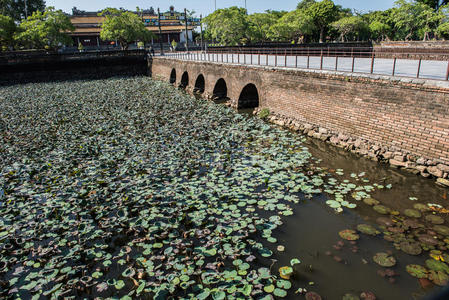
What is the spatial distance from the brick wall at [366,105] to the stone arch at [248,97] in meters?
0.92

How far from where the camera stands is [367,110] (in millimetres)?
10594

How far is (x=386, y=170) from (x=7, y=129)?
1671 cm

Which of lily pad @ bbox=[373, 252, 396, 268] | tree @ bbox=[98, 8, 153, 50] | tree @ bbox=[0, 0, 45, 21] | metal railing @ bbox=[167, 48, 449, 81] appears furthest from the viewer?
tree @ bbox=[0, 0, 45, 21]

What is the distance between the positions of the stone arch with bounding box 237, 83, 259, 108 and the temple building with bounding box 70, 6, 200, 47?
4242 centimetres

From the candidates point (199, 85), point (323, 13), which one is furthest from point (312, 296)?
point (323, 13)

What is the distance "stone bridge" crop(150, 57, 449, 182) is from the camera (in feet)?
28.3

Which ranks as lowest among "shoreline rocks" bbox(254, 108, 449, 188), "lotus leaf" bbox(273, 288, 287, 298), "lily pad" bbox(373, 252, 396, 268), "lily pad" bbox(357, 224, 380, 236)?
"lily pad" bbox(373, 252, 396, 268)

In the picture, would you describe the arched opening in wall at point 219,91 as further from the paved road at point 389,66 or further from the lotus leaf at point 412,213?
the lotus leaf at point 412,213

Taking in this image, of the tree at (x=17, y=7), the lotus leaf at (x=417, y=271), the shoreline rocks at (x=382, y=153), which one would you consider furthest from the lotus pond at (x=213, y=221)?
the tree at (x=17, y=7)

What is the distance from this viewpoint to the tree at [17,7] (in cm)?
5475

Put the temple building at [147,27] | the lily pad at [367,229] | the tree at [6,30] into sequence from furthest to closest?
the temple building at [147,27] < the tree at [6,30] < the lily pad at [367,229]

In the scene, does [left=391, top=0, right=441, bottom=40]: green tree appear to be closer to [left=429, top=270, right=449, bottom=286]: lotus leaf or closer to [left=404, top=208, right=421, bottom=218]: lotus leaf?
[left=404, top=208, right=421, bottom=218]: lotus leaf

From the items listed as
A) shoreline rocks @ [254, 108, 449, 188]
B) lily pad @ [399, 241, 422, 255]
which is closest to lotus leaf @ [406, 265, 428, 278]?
lily pad @ [399, 241, 422, 255]

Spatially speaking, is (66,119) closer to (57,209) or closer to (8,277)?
(57,209)
